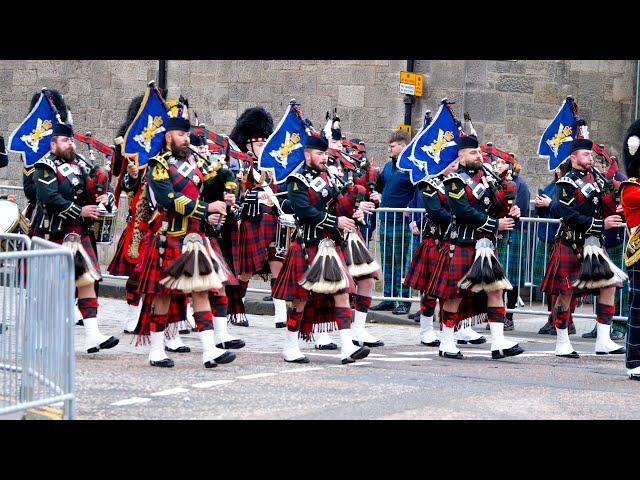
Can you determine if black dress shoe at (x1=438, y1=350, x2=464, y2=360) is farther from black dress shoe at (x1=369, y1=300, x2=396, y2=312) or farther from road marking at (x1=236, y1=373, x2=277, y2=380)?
black dress shoe at (x1=369, y1=300, x2=396, y2=312)

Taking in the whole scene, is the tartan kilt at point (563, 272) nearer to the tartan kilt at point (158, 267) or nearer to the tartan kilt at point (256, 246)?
the tartan kilt at point (256, 246)

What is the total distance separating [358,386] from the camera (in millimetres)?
9320

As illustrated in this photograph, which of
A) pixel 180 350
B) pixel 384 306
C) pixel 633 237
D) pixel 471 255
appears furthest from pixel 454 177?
pixel 384 306

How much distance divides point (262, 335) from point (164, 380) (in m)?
3.52

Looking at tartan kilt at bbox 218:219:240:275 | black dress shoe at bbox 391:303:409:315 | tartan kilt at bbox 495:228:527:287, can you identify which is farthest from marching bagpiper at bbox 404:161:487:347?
black dress shoe at bbox 391:303:409:315

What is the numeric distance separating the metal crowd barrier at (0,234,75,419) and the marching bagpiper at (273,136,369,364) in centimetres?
337

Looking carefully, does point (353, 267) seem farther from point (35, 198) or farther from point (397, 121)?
point (397, 121)

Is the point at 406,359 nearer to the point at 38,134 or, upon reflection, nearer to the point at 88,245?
the point at 88,245

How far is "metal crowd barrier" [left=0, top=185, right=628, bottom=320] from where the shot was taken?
45.6ft

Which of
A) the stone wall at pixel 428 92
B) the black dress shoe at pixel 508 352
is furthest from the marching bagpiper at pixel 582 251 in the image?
the stone wall at pixel 428 92

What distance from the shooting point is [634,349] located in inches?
400

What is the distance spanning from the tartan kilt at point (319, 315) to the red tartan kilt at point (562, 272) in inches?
82.0

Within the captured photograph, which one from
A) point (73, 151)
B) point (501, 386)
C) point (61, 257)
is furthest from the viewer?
point (73, 151)
